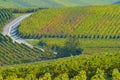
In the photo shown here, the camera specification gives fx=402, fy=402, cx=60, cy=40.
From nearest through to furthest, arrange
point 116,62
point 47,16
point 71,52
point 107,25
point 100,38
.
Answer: point 116,62, point 71,52, point 100,38, point 107,25, point 47,16

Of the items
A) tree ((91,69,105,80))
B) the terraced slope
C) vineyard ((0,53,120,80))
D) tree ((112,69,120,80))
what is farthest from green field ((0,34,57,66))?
tree ((112,69,120,80))

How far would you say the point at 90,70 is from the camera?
197 feet

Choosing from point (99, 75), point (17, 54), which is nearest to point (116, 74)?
point (99, 75)

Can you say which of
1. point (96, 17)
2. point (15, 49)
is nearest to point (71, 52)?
point (15, 49)

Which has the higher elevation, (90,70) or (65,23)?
(65,23)

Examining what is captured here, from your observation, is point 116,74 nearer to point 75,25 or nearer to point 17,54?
point 17,54

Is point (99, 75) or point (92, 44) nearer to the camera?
point (99, 75)

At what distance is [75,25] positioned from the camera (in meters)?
184

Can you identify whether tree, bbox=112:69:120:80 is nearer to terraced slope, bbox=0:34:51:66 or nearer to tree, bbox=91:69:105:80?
tree, bbox=91:69:105:80

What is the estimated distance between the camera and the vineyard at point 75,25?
17400 centimetres

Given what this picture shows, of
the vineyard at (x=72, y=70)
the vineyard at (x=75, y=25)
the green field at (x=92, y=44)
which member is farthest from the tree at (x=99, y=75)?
the vineyard at (x=75, y=25)

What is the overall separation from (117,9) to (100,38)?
120 ft

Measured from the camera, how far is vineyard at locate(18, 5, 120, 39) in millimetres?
174000

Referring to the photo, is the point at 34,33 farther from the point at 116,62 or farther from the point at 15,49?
the point at 116,62
